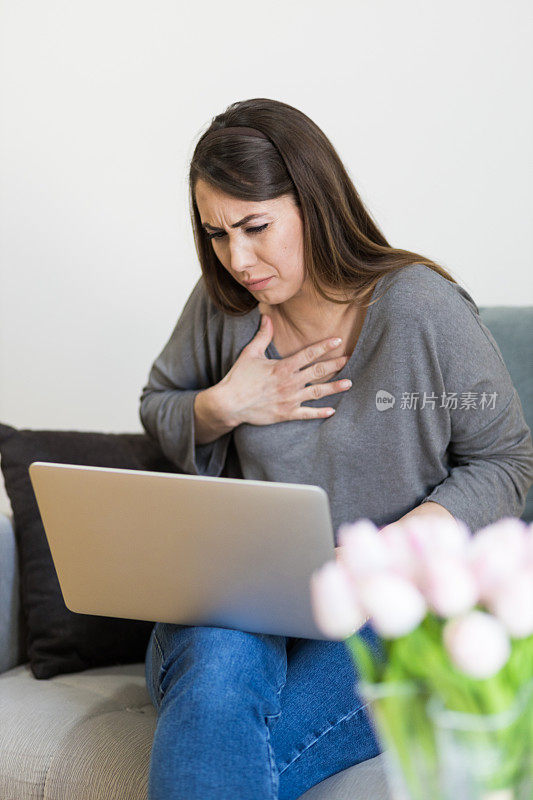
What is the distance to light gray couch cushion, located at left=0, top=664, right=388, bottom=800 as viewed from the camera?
3.66 feet

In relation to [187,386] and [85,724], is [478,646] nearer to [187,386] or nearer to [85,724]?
[85,724]

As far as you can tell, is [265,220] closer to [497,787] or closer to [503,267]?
[503,267]

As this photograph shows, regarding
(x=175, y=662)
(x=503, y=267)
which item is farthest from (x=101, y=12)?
(x=175, y=662)

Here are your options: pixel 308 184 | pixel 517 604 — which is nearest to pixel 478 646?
pixel 517 604

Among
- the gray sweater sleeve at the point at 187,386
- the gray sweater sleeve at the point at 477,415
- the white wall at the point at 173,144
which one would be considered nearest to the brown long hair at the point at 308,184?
the gray sweater sleeve at the point at 477,415

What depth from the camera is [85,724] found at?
1267mm

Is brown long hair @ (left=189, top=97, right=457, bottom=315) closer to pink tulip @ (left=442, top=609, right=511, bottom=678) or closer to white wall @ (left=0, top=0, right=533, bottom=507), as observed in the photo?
white wall @ (left=0, top=0, right=533, bottom=507)

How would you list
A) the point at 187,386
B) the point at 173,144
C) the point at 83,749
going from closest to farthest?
1. the point at 83,749
2. the point at 187,386
3. the point at 173,144

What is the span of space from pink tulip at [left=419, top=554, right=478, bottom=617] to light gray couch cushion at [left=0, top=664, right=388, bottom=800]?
607mm

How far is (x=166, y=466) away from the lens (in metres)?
1.70

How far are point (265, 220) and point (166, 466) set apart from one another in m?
0.60

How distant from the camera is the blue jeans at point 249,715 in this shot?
920mm

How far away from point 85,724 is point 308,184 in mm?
882

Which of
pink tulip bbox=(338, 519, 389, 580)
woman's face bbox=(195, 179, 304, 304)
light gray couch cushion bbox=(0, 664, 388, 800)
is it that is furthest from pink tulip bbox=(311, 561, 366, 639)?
woman's face bbox=(195, 179, 304, 304)
